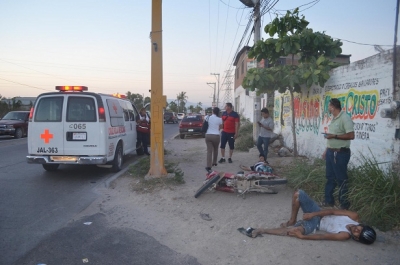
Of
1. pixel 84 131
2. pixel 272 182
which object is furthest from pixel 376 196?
pixel 84 131

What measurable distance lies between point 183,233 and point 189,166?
5.01 meters

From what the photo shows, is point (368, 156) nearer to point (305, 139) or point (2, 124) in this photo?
point (305, 139)


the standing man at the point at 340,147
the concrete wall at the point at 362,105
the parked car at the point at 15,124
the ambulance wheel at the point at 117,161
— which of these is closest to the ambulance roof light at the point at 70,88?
the ambulance wheel at the point at 117,161

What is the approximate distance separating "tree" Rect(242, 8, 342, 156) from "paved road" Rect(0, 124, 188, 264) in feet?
15.6

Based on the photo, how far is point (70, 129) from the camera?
8.29 m

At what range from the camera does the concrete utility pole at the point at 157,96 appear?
7.63m

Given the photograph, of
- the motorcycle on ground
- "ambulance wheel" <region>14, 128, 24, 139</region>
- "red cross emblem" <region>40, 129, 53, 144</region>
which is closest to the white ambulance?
"red cross emblem" <region>40, 129, 53, 144</region>

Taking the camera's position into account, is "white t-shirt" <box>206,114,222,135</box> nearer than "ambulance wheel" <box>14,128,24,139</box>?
Yes

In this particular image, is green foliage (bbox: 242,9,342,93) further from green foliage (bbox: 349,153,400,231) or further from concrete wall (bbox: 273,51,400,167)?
green foliage (bbox: 349,153,400,231)

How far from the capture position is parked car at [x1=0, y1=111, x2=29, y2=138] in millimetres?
19212

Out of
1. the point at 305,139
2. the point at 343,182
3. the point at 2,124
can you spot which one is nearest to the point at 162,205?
the point at 343,182

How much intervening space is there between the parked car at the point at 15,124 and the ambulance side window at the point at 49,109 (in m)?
12.6

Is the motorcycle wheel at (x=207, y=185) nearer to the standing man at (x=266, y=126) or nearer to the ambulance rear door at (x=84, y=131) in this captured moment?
the ambulance rear door at (x=84, y=131)

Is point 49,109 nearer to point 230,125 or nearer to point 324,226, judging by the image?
point 230,125
